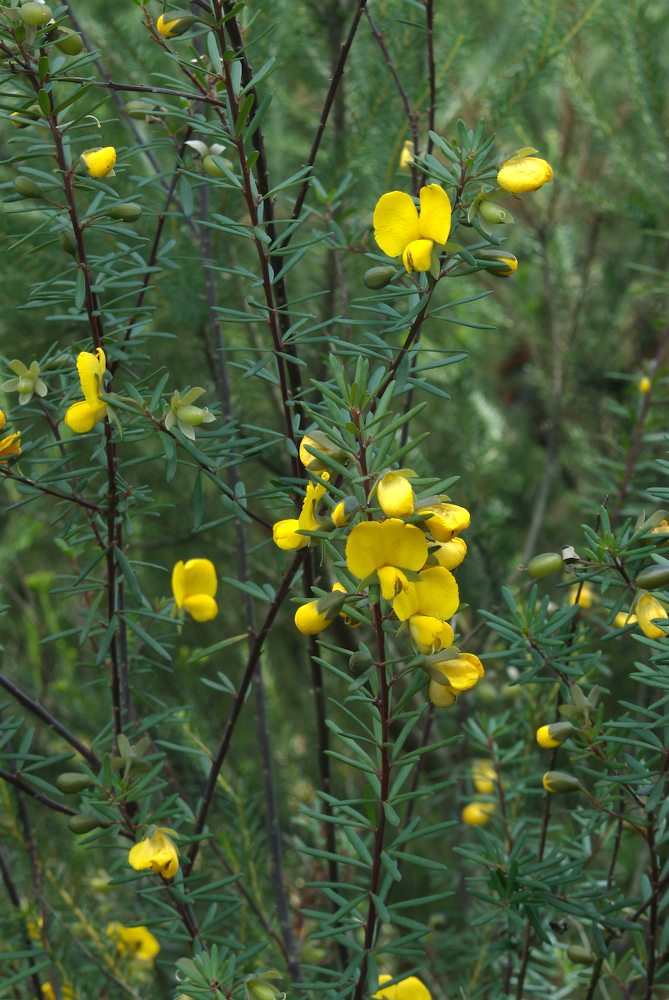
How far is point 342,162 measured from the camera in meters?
1.19

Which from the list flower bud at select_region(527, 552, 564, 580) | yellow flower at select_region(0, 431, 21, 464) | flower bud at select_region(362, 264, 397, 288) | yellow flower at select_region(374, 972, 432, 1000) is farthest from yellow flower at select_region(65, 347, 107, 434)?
yellow flower at select_region(374, 972, 432, 1000)

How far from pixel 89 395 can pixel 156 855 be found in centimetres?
28

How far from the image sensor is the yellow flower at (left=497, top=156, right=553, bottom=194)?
556 millimetres

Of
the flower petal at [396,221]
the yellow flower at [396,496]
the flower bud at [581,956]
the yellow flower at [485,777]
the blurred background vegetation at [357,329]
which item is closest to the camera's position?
the yellow flower at [396,496]

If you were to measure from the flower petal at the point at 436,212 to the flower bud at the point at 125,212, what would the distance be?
20 centimetres

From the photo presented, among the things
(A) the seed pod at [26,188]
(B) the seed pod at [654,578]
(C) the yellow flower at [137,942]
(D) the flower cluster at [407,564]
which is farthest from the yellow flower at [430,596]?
(C) the yellow flower at [137,942]

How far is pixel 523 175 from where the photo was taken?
0.56 m

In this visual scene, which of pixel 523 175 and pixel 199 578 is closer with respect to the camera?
pixel 523 175

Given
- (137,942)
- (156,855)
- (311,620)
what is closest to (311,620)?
(311,620)

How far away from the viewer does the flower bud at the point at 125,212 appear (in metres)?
0.65

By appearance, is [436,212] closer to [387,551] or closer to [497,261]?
[497,261]

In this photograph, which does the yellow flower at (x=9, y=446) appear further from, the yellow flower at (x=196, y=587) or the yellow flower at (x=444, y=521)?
the yellow flower at (x=444, y=521)

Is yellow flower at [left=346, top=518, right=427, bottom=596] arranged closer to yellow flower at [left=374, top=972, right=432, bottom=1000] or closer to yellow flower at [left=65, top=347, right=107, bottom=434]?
yellow flower at [left=65, top=347, right=107, bottom=434]

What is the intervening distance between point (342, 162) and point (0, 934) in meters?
0.93
